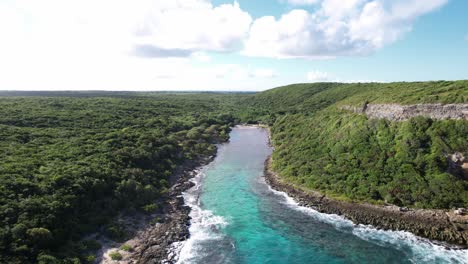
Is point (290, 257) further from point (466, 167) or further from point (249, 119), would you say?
point (249, 119)

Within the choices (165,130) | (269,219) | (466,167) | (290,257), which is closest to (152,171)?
(269,219)

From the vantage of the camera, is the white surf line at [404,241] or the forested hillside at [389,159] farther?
the forested hillside at [389,159]

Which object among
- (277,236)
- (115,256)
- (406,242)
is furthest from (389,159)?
(115,256)

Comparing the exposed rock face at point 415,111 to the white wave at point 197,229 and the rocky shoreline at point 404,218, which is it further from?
the white wave at point 197,229

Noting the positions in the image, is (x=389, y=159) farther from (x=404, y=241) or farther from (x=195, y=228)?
(x=195, y=228)

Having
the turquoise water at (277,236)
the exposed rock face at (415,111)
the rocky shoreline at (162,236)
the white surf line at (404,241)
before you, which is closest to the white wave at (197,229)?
the turquoise water at (277,236)

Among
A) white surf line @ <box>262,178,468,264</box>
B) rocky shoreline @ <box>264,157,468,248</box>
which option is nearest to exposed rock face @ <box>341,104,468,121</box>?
rocky shoreline @ <box>264,157,468,248</box>

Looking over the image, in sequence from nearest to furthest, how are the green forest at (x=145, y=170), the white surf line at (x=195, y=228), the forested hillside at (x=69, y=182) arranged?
the forested hillside at (x=69, y=182) < the green forest at (x=145, y=170) < the white surf line at (x=195, y=228)
